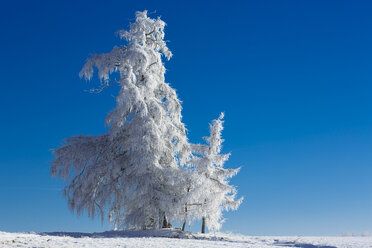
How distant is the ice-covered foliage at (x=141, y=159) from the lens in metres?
18.4

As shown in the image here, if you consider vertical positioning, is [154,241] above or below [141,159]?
below

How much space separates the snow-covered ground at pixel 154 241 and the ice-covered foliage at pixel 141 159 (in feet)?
5.58

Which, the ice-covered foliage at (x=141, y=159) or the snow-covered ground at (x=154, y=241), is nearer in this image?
the snow-covered ground at (x=154, y=241)

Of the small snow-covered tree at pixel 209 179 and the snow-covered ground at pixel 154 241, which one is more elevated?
the small snow-covered tree at pixel 209 179

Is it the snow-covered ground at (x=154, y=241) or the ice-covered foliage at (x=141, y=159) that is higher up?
the ice-covered foliage at (x=141, y=159)

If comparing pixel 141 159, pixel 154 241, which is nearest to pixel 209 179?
pixel 141 159

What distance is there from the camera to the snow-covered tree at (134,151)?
61.6 ft

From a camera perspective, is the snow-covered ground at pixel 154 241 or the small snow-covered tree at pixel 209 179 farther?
the small snow-covered tree at pixel 209 179

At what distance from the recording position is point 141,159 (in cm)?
1870

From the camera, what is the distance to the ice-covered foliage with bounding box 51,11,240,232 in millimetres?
18406

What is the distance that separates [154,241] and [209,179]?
6.06m

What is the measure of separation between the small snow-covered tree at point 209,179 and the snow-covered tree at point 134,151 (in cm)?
92

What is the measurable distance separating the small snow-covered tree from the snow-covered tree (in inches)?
36.2

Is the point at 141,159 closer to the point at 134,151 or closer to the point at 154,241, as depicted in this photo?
the point at 134,151
